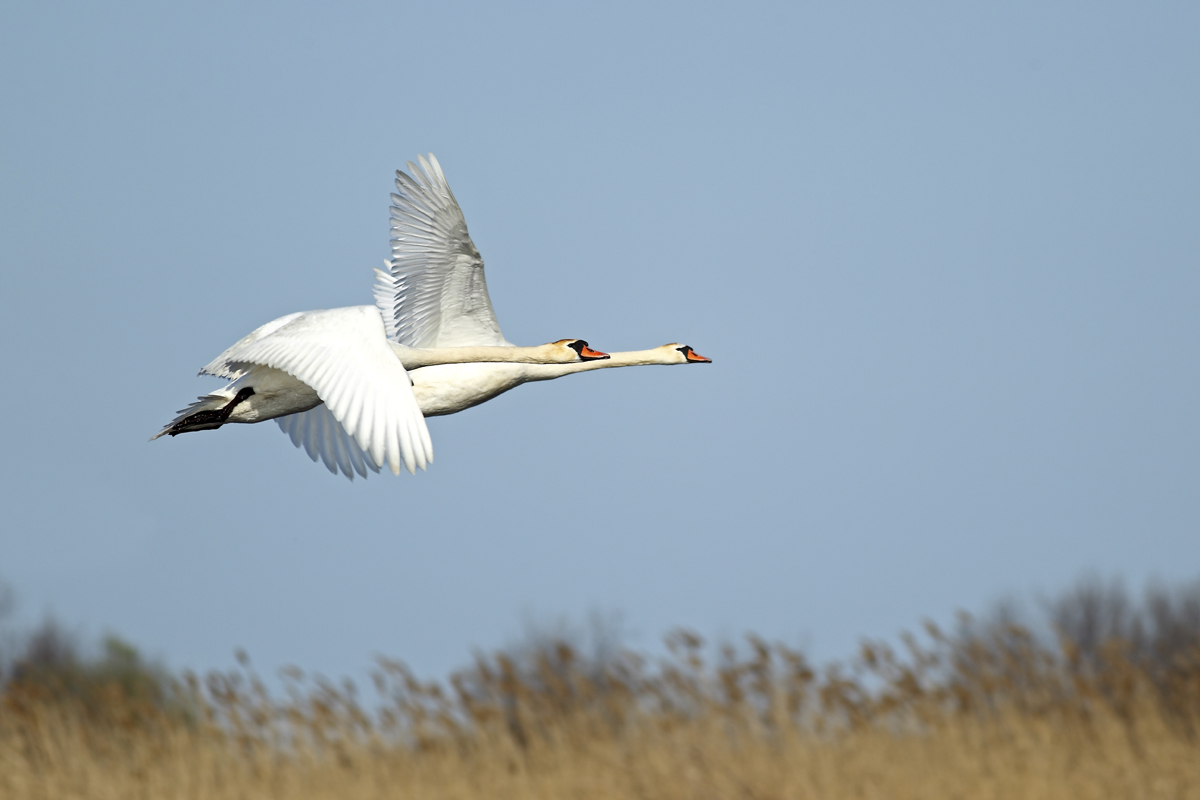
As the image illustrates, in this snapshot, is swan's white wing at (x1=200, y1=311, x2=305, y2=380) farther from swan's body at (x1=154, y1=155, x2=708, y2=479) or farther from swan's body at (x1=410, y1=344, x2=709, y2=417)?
swan's body at (x1=410, y1=344, x2=709, y2=417)

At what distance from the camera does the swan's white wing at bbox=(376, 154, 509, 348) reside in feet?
39.5

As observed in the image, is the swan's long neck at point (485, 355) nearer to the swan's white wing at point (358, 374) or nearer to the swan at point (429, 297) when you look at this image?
the swan at point (429, 297)

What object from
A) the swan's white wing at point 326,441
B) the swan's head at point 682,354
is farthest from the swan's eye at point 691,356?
the swan's white wing at point 326,441

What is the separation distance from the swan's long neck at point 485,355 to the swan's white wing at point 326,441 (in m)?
1.32

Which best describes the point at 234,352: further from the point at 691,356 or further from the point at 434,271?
the point at 691,356

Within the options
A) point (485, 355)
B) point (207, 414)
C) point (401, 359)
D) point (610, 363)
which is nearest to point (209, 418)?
point (207, 414)

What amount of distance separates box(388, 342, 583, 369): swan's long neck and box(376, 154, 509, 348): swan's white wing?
0.79 meters

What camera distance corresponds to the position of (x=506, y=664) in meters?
9.84

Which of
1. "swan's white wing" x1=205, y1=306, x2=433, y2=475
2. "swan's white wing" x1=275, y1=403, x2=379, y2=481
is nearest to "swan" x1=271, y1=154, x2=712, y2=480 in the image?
"swan's white wing" x1=275, y1=403, x2=379, y2=481

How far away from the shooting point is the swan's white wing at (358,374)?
7.98m

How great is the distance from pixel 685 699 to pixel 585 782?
107cm

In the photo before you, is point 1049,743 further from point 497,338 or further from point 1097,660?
point 497,338

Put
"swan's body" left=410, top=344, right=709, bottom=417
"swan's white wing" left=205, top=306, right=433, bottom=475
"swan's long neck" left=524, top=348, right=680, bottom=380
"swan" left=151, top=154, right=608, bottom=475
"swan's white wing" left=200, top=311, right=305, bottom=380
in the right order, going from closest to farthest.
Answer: "swan's white wing" left=205, top=306, right=433, bottom=475 → "swan" left=151, top=154, right=608, bottom=475 → "swan's white wing" left=200, top=311, right=305, bottom=380 → "swan's body" left=410, top=344, right=709, bottom=417 → "swan's long neck" left=524, top=348, right=680, bottom=380

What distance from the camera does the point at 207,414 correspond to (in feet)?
33.1
